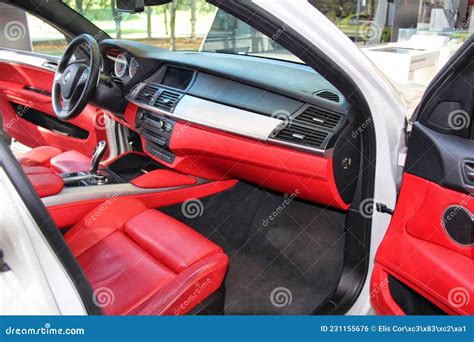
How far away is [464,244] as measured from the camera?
44.4 inches

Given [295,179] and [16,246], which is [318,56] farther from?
[16,246]

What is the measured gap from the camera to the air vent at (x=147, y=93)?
2060mm

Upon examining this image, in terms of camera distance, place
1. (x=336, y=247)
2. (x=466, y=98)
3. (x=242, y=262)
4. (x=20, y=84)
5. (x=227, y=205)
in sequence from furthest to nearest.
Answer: (x=20, y=84)
(x=227, y=205)
(x=242, y=262)
(x=336, y=247)
(x=466, y=98)

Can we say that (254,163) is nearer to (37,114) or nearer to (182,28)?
(182,28)

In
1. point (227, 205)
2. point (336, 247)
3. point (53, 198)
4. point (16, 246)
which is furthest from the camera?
point (227, 205)

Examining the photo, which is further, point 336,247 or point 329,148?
point 336,247

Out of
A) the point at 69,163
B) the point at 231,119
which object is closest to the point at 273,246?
the point at 231,119

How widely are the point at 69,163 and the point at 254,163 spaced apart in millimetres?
1108

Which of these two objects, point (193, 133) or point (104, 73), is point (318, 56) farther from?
point (104, 73)

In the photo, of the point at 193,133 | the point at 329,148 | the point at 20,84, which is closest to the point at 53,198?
the point at 193,133

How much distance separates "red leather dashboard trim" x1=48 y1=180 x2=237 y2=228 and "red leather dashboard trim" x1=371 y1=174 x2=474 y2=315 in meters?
1.10

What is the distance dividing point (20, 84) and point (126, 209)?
1.77 meters

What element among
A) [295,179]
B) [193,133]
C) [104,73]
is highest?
[104,73]

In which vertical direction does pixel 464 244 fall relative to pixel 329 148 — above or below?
below
